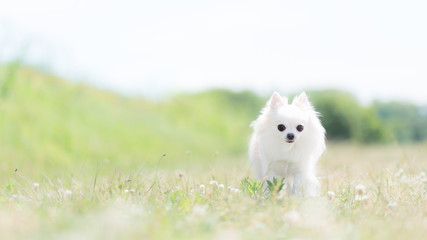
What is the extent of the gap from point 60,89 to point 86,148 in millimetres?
2821

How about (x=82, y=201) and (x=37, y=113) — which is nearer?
(x=82, y=201)

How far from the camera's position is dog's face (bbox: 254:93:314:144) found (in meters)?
5.11

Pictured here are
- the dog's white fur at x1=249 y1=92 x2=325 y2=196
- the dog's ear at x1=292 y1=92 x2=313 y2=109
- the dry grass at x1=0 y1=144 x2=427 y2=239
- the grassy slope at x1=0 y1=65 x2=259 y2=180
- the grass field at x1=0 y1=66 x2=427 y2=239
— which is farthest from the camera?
the grassy slope at x1=0 y1=65 x2=259 y2=180

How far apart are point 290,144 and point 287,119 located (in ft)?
1.07

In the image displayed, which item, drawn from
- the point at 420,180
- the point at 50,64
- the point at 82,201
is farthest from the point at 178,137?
the point at 82,201

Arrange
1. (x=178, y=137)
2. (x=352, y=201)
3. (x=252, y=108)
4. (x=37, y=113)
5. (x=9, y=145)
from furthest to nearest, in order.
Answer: (x=252, y=108), (x=178, y=137), (x=37, y=113), (x=9, y=145), (x=352, y=201)

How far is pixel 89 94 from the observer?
15188 millimetres

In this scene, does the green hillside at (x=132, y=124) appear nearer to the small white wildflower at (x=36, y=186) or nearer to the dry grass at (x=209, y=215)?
the small white wildflower at (x=36, y=186)

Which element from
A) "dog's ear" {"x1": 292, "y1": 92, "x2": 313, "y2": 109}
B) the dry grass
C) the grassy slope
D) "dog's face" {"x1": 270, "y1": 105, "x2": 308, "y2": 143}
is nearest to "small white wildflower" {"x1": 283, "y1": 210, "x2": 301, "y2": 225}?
the dry grass

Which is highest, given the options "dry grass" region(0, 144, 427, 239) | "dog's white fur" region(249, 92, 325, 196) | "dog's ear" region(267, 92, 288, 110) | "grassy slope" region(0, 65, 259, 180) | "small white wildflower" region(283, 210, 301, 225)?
"dog's ear" region(267, 92, 288, 110)

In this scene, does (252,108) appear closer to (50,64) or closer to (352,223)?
(50,64)

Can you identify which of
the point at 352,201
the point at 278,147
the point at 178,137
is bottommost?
the point at 178,137

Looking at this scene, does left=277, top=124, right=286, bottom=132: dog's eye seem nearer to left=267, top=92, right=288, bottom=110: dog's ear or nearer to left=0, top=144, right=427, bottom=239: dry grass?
left=267, top=92, right=288, bottom=110: dog's ear

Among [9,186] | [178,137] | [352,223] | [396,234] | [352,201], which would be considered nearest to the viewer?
[396,234]
